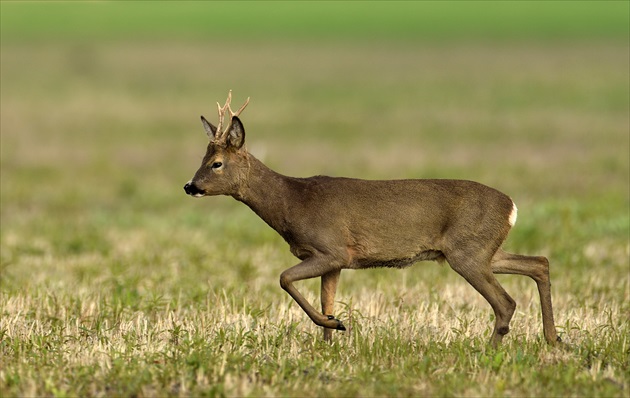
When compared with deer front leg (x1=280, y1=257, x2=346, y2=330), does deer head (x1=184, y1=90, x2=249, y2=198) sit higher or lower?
higher

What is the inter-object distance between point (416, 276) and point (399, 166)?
36.2ft

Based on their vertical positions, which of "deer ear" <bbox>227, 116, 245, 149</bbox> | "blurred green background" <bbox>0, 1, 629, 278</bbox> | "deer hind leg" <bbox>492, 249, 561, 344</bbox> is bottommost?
"deer hind leg" <bbox>492, 249, 561, 344</bbox>

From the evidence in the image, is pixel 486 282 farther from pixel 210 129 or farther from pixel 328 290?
pixel 210 129

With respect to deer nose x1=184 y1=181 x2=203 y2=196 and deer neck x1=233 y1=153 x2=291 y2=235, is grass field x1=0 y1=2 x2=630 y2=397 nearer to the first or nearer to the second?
deer neck x1=233 y1=153 x2=291 y2=235

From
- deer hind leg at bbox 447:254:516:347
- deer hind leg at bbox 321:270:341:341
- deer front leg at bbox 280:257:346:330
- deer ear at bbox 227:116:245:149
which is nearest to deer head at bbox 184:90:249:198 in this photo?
deer ear at bbox 227:116:245:149

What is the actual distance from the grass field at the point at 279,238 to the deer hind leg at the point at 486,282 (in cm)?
31

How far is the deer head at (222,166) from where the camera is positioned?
879cm

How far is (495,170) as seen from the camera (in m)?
22.8

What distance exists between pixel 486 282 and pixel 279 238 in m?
6.56

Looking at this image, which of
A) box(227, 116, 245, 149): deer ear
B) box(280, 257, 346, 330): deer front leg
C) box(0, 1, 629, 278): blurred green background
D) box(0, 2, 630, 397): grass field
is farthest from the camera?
box(0, 1, 629, 278): blurred green background

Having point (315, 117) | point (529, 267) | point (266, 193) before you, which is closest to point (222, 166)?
point (266, 193)

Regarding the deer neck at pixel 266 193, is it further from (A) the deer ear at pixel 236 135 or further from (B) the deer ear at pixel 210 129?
(B) the deer ear at pixel 210 129

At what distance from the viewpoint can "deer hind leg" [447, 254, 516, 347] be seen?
340 inches

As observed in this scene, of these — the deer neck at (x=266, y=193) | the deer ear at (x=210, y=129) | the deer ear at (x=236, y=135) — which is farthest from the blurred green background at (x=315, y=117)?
the deer ear at (x=236, y=135)
